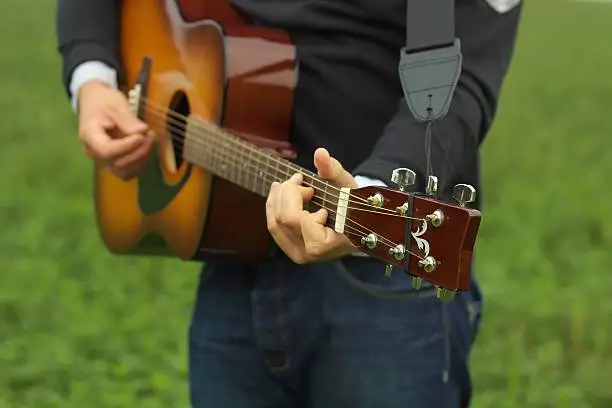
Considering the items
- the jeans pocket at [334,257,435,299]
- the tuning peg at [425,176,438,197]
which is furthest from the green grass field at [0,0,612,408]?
the tuning peg at [425,176,438,197]

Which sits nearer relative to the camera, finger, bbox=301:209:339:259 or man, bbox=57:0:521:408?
finger, bbox=301:209:339:259

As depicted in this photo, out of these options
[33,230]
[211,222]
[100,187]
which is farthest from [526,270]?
[211,222]

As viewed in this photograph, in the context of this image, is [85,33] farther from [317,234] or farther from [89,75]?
[317,234]

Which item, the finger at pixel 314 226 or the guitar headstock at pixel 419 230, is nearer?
the guitar headstock at pixel 419 230

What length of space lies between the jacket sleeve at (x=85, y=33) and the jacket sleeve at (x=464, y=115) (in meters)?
0.79

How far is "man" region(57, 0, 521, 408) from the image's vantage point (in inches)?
72.9

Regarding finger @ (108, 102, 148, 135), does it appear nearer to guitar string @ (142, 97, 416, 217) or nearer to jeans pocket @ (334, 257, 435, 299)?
guitar string @ (142, 97, 416, 217)

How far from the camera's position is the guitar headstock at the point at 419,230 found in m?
1.43

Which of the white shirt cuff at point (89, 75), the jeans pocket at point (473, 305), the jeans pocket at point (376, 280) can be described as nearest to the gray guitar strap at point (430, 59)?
the jeans pocket at point (376, 280)

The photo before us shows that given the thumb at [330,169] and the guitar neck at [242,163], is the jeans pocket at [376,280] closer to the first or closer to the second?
the guitar neck at [242,163]

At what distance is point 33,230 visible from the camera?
555cm

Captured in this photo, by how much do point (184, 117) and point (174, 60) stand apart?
0.14 meters

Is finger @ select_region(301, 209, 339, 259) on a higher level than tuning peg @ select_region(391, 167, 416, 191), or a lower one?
lower

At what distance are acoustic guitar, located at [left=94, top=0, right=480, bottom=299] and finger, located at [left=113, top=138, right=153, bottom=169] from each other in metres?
0.06
